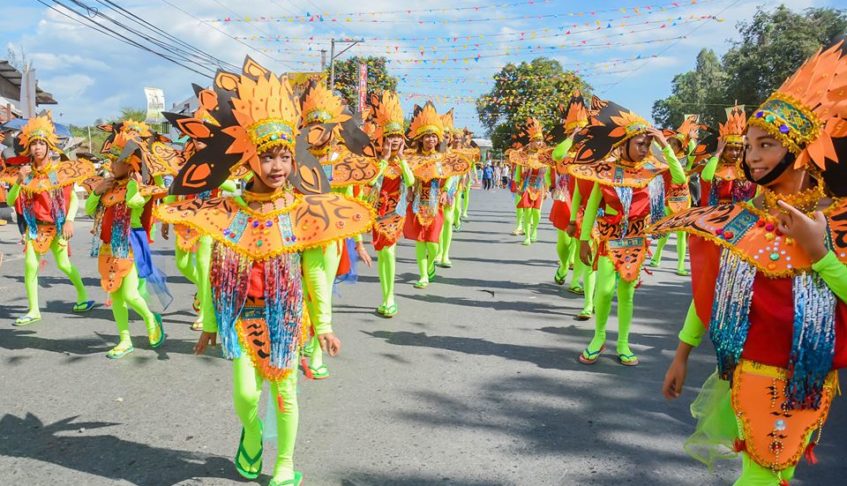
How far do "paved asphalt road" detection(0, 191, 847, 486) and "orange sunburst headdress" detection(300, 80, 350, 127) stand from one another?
2.18 metres

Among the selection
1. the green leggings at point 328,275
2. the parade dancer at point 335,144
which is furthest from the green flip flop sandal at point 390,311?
the green leggings at point 328,275

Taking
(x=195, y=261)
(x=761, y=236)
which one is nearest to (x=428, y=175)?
(x=195, y=261)

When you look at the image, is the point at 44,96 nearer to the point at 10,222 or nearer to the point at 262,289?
the point at 10,222

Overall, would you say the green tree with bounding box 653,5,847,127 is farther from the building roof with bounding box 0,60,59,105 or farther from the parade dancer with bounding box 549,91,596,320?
the building roof with bounding box 0,60,59,105

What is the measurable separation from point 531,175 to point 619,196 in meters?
8.02

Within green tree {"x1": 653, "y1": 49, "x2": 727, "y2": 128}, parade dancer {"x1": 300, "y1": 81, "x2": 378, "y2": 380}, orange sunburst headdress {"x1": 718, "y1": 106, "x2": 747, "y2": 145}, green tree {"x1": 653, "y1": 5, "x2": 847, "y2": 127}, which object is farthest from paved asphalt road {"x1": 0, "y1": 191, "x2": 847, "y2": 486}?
green tree {"x1": 653, "y1": 49, "x2": 727, "y2": 128}

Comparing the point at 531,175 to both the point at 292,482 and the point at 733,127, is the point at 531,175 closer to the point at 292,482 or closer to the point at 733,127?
the point at 733,127

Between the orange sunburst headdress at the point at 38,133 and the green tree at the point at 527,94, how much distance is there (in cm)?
2920

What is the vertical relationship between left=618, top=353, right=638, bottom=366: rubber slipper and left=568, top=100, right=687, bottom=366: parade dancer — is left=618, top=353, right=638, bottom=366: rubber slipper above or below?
below

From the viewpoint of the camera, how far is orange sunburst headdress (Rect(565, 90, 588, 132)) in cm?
793

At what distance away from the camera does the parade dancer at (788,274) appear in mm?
2291

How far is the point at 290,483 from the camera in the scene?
3.24 meters

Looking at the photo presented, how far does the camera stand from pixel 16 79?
28625 millimetres

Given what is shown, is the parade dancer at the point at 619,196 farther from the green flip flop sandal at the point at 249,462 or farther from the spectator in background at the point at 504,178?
the spectator in background at the point at 504,178
